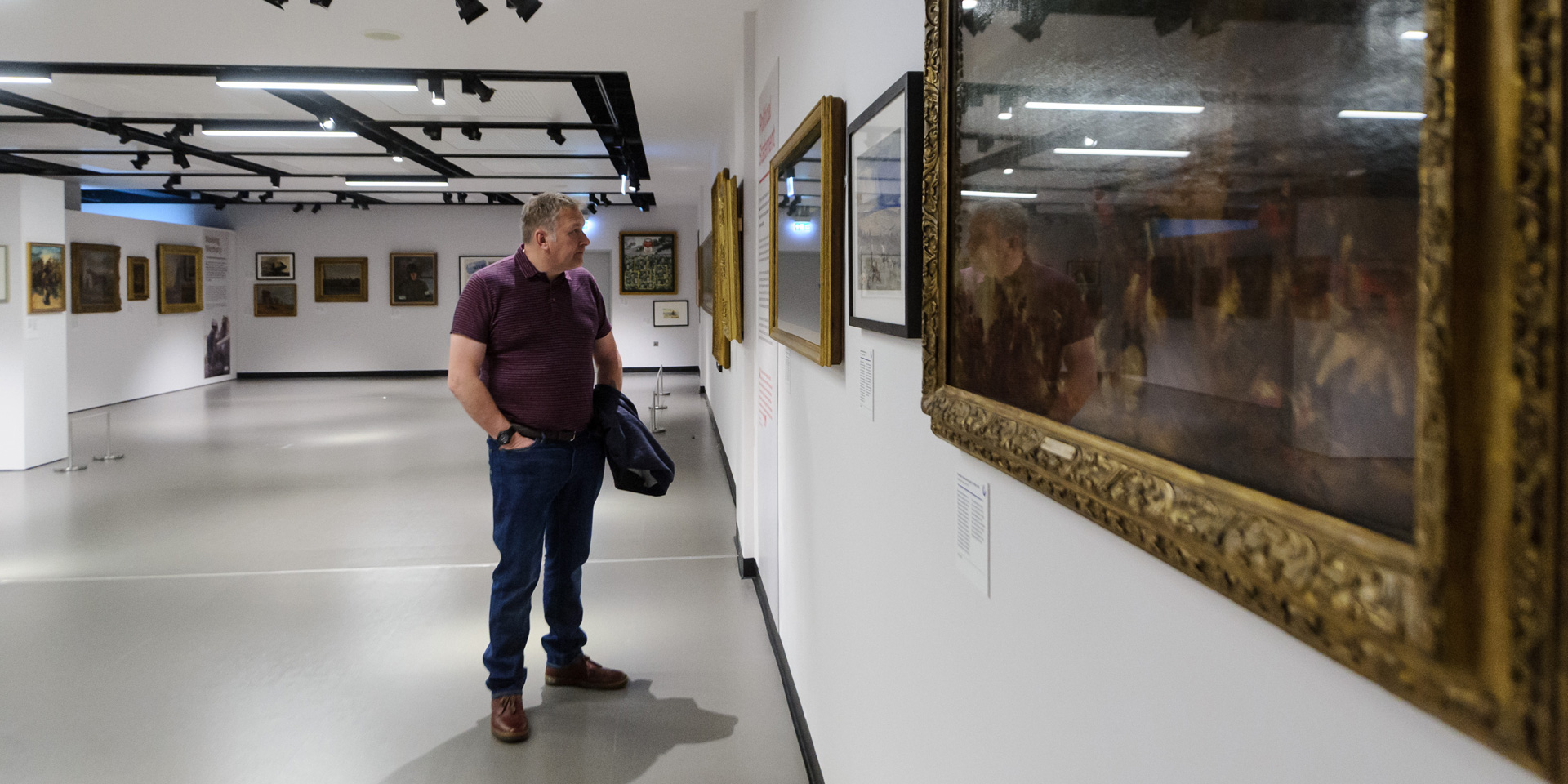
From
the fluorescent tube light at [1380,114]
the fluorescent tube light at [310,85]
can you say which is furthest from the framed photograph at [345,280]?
the fluorescent tube light at [1380,114]

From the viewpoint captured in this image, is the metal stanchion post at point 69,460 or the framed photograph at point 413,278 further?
the framed photograph at point 413,278

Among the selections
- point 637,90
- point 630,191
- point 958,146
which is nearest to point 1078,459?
point 958,146

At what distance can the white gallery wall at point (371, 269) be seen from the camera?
18828 millimetres

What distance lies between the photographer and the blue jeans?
3.31m

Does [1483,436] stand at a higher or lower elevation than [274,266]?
lower

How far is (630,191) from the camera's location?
48.5 ft

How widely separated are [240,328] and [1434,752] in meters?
21.1

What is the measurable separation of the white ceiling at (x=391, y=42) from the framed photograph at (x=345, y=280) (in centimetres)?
1111

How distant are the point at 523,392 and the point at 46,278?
8.36m

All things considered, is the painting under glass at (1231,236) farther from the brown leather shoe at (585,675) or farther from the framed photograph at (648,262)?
the framed photograph at (648,262)

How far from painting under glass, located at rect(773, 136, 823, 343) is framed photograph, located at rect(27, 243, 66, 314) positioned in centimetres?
857

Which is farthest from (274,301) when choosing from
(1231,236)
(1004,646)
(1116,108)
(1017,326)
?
(1231,236)

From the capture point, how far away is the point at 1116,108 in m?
0.88

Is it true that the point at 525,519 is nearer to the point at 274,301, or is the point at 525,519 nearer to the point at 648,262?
the point at 648,262
